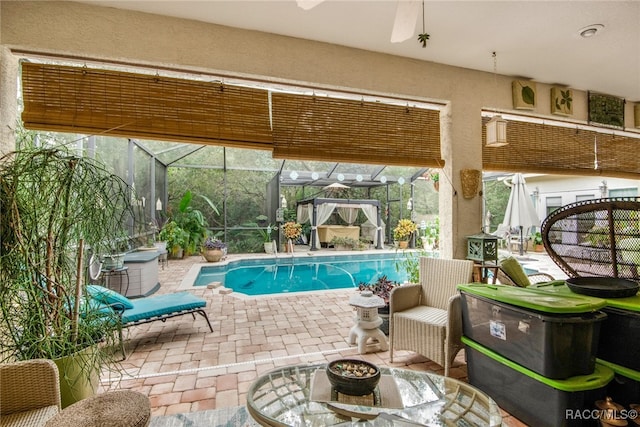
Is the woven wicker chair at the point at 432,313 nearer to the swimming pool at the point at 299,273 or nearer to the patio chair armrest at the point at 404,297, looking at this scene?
the patio chair armrest at the point at 404,297

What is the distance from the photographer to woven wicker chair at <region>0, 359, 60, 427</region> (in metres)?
1.55

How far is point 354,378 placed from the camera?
5.04 feet

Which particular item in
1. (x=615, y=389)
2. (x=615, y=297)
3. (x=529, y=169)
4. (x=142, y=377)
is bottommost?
(x=142, y=377)

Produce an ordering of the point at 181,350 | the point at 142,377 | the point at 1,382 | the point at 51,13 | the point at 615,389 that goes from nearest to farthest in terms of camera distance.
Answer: the point at 1,382 < the point at 615,389 < the point at 51,13 < the point at 142,377 < the point at 181,350

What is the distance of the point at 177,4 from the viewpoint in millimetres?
2514

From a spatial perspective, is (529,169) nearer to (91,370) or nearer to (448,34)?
(448,34)

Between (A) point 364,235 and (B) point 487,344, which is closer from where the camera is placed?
(B) point 487,344

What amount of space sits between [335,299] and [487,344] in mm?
2955

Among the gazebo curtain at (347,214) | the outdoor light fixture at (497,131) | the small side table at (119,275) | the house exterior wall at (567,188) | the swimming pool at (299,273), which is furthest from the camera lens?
the gazebo curtain at (347,214)

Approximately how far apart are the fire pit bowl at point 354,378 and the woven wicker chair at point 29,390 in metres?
1.38

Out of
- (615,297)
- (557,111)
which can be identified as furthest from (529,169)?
(615,297)

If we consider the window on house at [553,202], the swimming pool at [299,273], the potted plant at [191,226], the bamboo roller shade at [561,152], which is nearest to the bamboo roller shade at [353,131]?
the bamboo roller shade at [561,152]

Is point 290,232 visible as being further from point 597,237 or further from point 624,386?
point 624,386

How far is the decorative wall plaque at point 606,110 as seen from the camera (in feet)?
13.9
